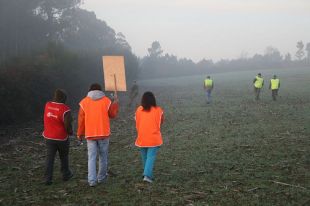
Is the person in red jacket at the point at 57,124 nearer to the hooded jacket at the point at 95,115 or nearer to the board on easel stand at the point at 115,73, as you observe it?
the hooded jacket at the point at 95,115

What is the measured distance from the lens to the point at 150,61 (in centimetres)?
11800

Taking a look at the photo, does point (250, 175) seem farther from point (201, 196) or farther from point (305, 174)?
point (201, 196)

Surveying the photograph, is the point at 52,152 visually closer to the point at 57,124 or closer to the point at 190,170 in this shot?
the point at 57,124

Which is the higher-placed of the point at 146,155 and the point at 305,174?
the point at 146,155

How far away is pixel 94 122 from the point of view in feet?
29.5

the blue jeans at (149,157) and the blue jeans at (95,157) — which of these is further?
the blue jeans at (149,157)

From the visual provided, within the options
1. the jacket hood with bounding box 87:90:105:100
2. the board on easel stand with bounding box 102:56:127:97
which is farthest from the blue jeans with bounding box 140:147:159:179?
the board on easel stand with bounding box 102:56:127:97

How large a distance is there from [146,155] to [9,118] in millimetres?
13575

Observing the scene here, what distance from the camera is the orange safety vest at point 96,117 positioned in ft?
29.3

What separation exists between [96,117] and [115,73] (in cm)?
152

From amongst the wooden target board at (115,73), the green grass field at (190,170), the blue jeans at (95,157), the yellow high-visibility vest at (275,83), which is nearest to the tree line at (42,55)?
the green grass field at (190,170)

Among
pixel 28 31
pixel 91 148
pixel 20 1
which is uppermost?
pixel 20 1

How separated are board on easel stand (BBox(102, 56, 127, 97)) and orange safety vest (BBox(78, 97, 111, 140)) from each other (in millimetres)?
1051

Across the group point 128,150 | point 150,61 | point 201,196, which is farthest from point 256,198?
point 150,61
